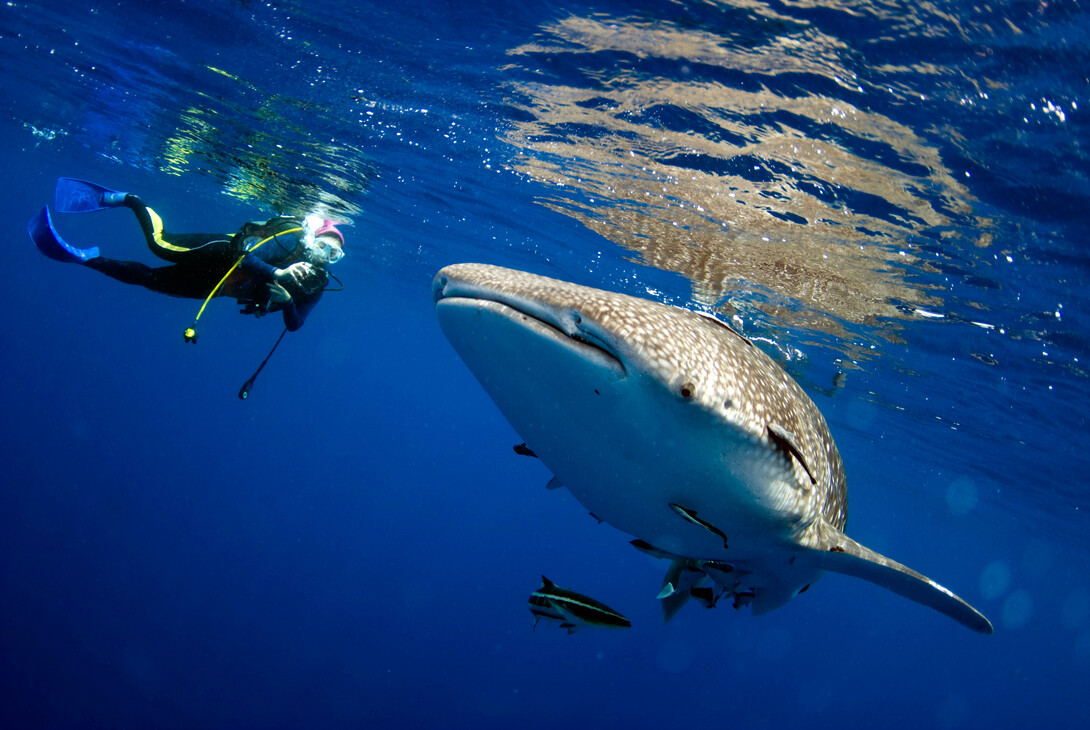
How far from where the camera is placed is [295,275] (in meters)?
6.77

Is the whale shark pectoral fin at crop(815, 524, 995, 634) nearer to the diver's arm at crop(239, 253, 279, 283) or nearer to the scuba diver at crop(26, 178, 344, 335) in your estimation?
the scuba diver at crop(26, 178, 344, 335)

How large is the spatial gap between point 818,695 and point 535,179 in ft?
270

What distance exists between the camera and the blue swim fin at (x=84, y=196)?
754 centimetres

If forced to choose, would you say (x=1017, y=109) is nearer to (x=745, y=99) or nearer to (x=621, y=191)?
(x=745, y=99)

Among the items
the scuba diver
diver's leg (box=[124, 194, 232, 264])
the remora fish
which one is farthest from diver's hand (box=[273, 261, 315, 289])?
the remora fish

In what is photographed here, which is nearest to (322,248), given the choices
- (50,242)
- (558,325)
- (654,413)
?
(50,242)

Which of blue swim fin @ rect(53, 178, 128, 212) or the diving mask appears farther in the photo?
the diving mask

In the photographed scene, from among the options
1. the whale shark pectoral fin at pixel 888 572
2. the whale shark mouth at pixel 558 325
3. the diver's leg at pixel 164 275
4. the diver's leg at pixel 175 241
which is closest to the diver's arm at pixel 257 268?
the diver's leg at pixel 175 241

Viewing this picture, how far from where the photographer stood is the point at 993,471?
2342 centimetres

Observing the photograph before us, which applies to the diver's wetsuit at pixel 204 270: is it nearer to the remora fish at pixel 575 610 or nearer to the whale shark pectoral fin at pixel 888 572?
the remora fish at pixel 575 610

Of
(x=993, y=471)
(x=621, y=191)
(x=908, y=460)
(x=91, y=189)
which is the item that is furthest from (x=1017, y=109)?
(x=908, y=460)

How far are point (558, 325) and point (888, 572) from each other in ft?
8.06

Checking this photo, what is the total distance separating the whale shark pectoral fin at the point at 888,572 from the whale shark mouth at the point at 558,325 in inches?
73.9

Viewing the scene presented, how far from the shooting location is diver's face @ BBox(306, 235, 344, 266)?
27.1ft
